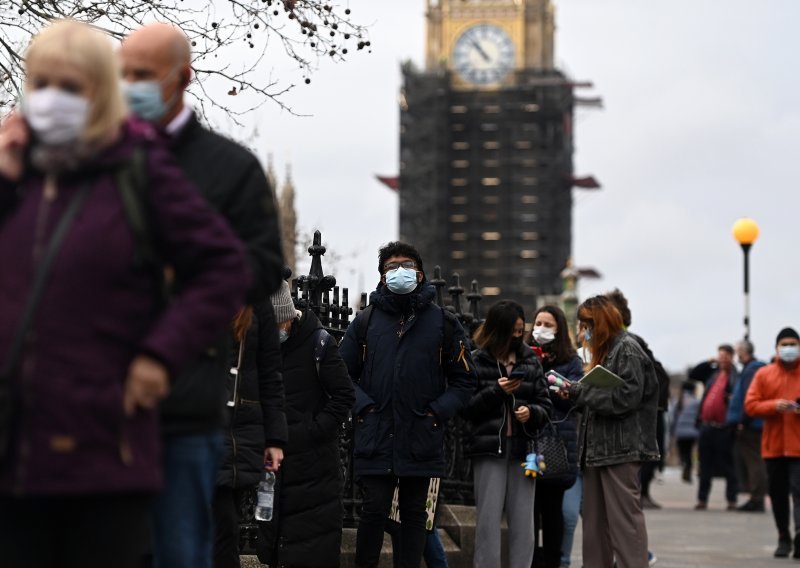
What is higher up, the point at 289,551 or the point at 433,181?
the point at 433,181

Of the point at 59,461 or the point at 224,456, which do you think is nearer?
the point at 59,461

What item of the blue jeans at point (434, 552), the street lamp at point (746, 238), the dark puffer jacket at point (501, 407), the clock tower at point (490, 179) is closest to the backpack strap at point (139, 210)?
the blue jeans at point (434, 552)

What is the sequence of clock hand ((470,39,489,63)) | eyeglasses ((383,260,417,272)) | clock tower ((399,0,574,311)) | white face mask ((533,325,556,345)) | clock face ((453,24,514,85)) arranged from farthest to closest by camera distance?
clock hand ((470,39,489,63)), clock face ((453,24,514,85)), clock tower ((399,0,574,311)), white face mask ((533,325,556,345)), eyeglasses ((383,260,417,272))

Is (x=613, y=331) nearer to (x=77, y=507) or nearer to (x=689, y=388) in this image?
(x=77, y=507)

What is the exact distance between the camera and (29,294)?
13.0 feet

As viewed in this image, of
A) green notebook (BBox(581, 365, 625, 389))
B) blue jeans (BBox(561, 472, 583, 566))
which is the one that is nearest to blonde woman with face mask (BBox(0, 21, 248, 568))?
green notebook (BBox(581, 365, 625, 389))

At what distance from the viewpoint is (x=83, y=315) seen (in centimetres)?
399

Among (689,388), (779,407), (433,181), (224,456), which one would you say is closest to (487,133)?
(433,181)

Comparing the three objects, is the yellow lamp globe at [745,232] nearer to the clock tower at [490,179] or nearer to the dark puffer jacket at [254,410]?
the dark puffer jacket at [254,410]

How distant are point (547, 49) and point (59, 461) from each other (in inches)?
5350

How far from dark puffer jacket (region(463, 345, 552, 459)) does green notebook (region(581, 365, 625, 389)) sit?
33cm

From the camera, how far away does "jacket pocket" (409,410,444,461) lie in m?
9.41

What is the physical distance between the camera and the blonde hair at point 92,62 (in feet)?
13.3

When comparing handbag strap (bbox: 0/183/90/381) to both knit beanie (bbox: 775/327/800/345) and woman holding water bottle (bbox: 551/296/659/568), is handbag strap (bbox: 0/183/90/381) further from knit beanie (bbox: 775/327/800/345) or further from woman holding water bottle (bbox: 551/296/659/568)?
knit beanie (bbox: 775/327/800/345)
